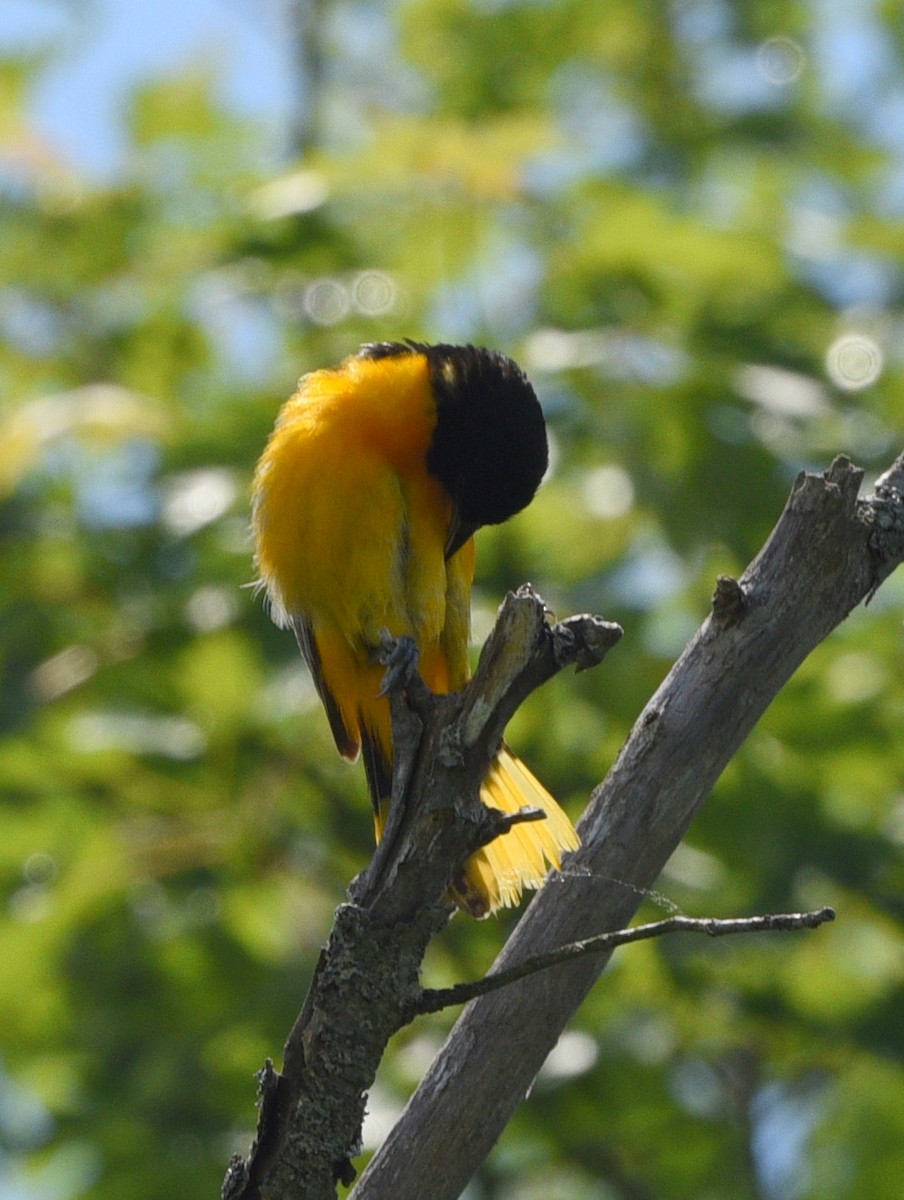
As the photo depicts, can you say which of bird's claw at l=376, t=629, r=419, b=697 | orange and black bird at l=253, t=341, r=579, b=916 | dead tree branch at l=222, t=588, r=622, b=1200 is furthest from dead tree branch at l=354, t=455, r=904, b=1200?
orange and black bird at l=253, t=341, r=579, b=916

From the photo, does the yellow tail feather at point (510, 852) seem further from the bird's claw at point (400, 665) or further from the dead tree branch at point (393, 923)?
the dead tree branch at point (393, 923)

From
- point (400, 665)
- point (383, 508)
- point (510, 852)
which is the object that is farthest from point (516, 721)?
point (400, 665)

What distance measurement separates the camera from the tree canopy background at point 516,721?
432cm

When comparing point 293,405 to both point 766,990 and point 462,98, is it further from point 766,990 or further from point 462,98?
point 462,98

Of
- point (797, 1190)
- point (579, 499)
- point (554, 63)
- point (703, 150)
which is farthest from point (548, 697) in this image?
point (554, 63)

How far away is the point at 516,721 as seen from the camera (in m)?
4.64

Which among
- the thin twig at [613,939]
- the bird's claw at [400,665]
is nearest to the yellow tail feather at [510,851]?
the bird's claw at [400,665]

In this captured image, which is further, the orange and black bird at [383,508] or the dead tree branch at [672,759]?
the orange and black bird at [383,508]

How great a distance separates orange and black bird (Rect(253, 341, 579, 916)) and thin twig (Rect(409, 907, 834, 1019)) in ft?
5.83

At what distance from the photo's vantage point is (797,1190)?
5.01m

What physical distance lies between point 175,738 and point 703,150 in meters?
4.04

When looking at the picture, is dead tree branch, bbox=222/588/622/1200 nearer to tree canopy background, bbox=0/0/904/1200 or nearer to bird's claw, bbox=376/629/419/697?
bird's claw, bbox=376/629/419/697

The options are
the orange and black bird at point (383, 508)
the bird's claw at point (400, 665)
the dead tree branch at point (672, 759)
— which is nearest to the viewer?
the dead tree branch at point (672, 759)

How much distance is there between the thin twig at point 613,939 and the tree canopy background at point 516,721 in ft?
6.23
